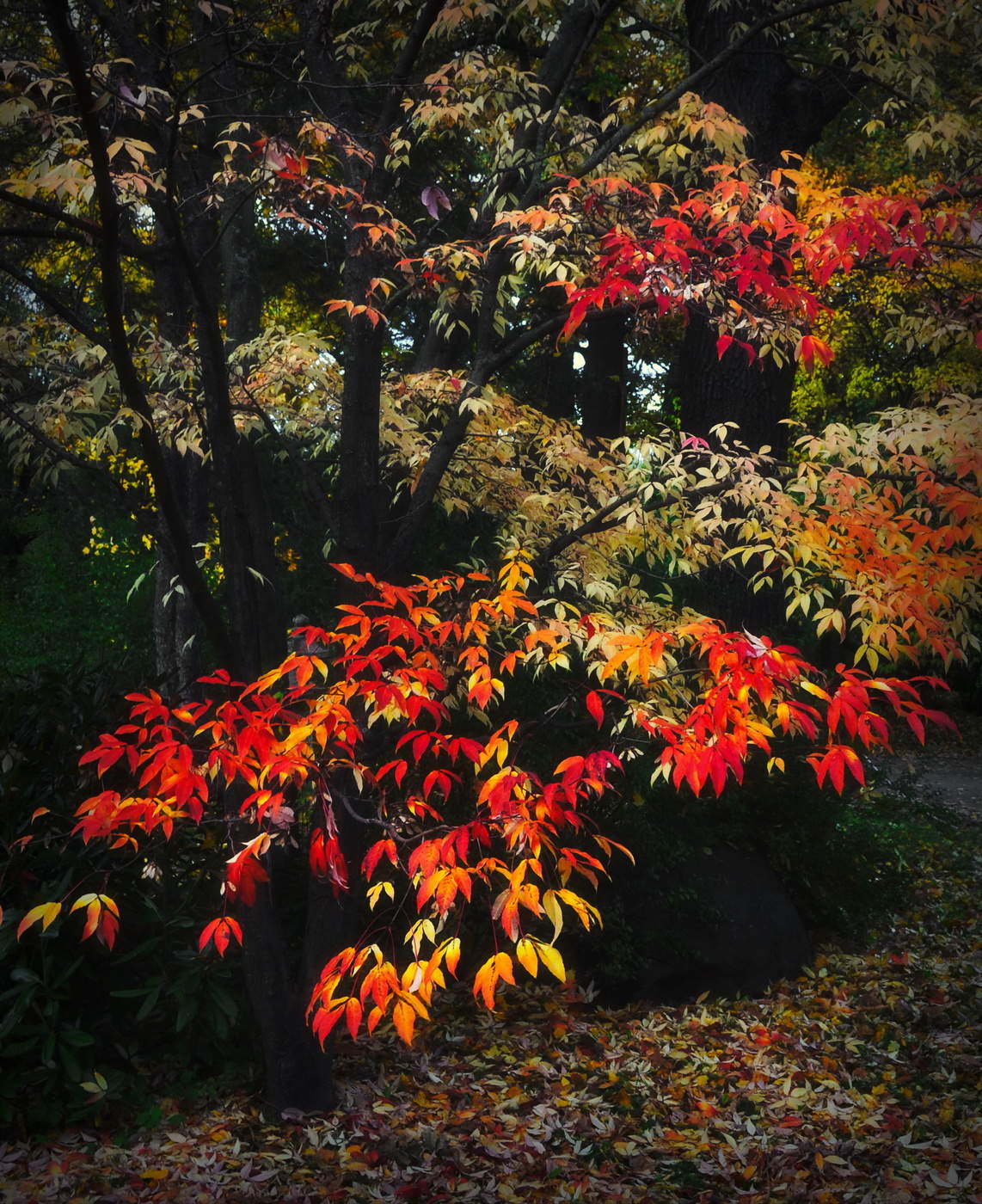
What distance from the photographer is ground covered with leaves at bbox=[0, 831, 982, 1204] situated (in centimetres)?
395

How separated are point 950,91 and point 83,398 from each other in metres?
8.76

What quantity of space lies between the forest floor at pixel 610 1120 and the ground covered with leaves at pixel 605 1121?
0.01 m

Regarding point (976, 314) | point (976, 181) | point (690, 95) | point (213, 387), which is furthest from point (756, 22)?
point (213, 387)

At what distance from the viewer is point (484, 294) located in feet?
15.7

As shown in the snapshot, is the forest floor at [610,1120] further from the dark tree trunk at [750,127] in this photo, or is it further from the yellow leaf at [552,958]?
the dark tree trunk at [750,127]

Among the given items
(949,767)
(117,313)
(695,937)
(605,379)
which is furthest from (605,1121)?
(949,767)

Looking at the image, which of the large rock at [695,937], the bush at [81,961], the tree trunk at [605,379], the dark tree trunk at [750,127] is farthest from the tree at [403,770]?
the tree trunk at [605,379]

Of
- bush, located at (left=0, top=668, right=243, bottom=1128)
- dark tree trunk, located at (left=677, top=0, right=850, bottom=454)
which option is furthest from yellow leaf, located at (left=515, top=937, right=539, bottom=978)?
dark tree trunk, located at (left=677, top=0, right=850, bottom=454)

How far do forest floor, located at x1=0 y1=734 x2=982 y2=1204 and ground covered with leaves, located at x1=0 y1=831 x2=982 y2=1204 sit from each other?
0.01 metres

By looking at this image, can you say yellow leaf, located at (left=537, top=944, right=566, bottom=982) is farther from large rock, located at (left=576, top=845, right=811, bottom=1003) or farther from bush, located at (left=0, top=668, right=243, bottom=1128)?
large rock, located at (left=576, top=845, right=811, bottom=1003)

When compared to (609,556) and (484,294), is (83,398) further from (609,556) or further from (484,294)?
(609,556)

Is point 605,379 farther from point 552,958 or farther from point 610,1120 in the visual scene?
point 552,958

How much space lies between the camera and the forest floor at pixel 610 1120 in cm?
395

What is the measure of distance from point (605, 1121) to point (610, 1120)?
0.07 ft
